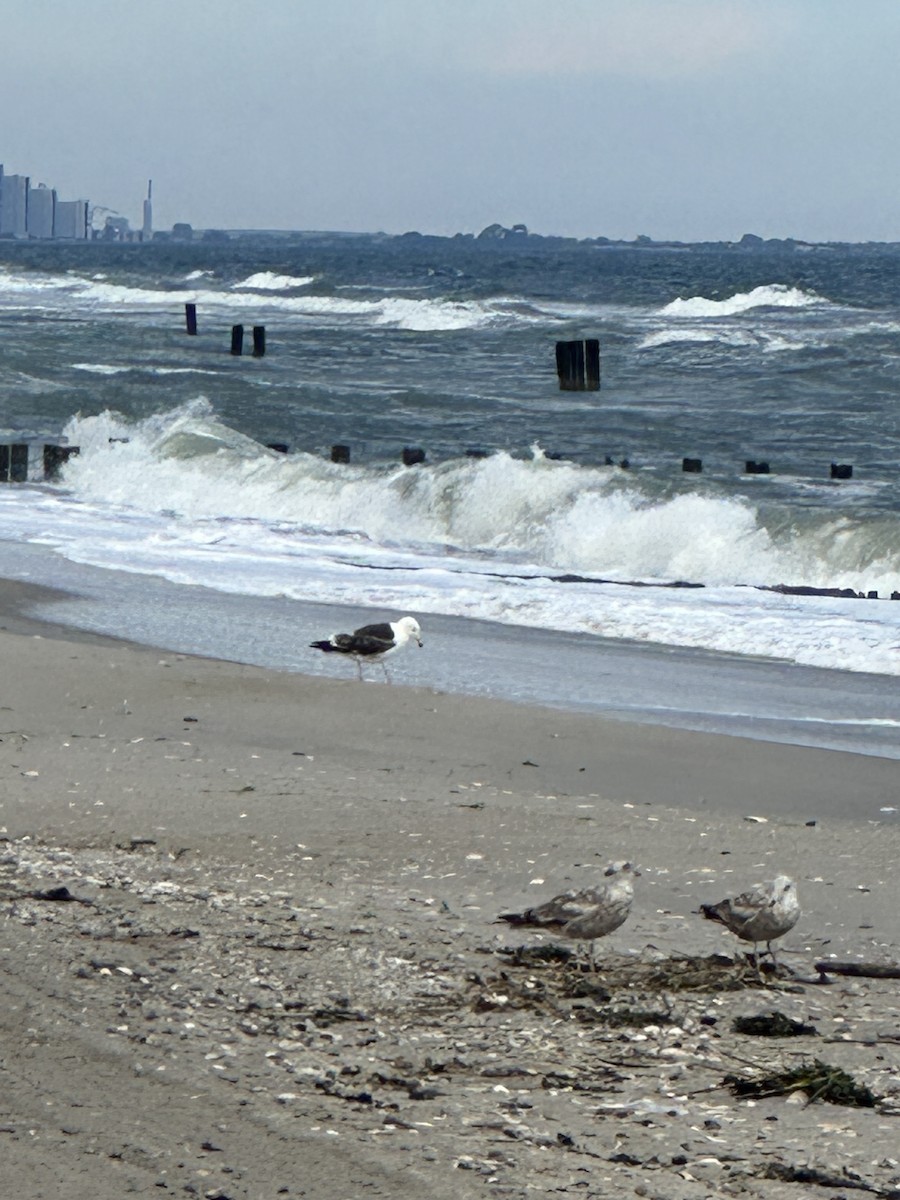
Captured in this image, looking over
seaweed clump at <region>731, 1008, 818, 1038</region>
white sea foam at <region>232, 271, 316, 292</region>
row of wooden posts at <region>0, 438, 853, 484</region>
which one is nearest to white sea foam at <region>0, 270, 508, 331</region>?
white sea foam at <region>232, 271, 316, 292</region>

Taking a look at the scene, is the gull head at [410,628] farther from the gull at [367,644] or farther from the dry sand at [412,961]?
the dry sand at [412,961]

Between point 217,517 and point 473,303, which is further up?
point 473,303

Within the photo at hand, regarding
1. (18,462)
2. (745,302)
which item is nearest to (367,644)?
(18,462)

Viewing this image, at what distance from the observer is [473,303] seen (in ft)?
170

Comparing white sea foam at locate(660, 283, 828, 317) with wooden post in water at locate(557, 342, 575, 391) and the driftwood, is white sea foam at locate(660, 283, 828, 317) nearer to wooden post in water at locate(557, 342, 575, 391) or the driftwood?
wooden post in water at locate(557, 342, 575, 391)

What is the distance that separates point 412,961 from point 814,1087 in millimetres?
1131

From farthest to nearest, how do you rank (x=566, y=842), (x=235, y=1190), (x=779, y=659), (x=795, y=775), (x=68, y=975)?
(x=779, y=659), (x=795, y=775), (x=566, y=842), (x=68, y=975), (x=235, y=1190)

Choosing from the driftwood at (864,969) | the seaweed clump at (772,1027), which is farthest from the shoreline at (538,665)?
the seaweed clump at (772,1027)

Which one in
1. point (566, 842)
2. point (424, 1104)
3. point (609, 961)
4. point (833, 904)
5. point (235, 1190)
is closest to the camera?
point (235, 1190)

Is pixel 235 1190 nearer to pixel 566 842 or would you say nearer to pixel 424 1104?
pixel 424 1104

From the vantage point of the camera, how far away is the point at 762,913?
413cm

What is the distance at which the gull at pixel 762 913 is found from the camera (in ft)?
13.6

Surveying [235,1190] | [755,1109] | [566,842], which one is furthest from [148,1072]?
[566,842]

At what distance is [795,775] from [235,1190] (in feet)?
13.1
